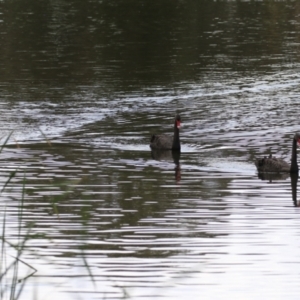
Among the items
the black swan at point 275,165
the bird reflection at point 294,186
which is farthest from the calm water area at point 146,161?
the black swan at point 275,165

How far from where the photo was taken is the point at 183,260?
1233 centimetres

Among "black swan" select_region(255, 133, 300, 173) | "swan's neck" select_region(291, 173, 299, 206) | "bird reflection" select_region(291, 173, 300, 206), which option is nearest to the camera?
"bird reflection" select_region(291, 173, 300, 206)

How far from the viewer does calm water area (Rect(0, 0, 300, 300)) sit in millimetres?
11711

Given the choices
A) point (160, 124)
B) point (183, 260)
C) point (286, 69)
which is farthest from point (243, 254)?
point (286, 69)

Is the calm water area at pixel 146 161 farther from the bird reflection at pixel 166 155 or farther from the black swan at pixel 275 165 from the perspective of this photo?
the black swan at pixel 275 165

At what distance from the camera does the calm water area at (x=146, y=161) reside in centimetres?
1171

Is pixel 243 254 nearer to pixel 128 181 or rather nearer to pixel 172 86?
pixel 128 181

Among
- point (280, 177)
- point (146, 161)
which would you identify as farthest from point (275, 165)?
point (146, 161)

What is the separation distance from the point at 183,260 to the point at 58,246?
63.5 inches

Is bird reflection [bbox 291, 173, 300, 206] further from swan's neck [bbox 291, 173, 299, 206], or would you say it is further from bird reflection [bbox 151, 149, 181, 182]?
bird reflection [bbox 151, 149, 181, 182]

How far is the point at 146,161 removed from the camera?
20188 mm

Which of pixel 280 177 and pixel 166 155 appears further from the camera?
pixel 166 155

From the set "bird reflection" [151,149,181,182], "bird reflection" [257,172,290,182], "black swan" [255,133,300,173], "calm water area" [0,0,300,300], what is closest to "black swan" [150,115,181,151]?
"bird reflection" [151,149,181,182]

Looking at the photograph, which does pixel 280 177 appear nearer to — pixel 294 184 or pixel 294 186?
pixel 294 184
